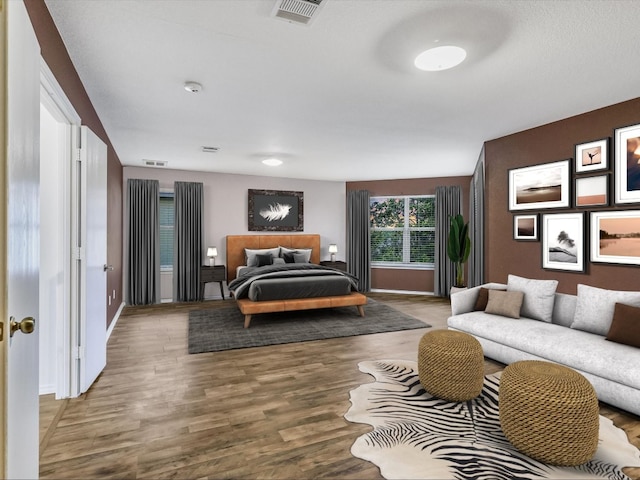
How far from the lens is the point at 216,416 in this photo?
2.38 m

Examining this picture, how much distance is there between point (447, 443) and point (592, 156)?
319 centimetres

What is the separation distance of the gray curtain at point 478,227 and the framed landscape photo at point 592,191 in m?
1.48

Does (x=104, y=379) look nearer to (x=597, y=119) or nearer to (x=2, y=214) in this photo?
(x=2, y=214)

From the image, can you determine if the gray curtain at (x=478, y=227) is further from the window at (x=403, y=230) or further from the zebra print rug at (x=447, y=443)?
the zebra print rug at (x=447, y=443)

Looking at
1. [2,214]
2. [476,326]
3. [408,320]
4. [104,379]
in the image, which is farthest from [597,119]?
[104,379]

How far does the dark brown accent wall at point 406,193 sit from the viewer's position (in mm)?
7195

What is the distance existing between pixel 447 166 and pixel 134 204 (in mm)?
5597

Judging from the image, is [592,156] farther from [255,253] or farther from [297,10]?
[255,253]

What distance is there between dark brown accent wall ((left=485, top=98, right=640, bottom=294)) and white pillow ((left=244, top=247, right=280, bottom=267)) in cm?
378

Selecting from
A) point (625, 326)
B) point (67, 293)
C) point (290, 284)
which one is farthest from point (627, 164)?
point (67, 293)

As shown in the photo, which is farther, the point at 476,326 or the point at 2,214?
the point at 476,326

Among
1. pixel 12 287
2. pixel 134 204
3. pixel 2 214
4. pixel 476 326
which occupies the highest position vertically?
pixel 134 204

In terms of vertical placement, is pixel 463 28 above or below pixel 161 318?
above

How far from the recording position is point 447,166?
6.18m
